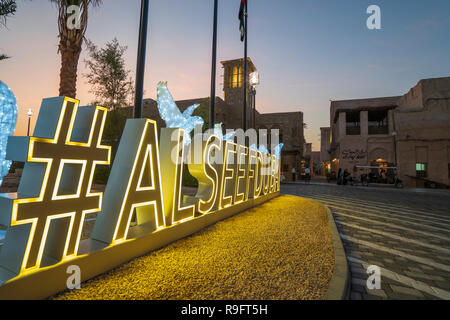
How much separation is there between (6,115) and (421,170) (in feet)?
100

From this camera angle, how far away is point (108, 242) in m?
2.57

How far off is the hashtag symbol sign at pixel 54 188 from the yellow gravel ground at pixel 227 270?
1.67ft

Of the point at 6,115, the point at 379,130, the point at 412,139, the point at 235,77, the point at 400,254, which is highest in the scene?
the point at 235,77

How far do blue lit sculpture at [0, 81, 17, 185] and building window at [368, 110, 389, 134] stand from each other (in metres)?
33.8

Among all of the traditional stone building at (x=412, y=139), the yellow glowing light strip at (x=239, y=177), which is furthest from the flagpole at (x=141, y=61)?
the traditional stone building at (x=412, y=139)

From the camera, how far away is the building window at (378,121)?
89.5ft

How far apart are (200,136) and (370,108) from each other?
31.6 metres

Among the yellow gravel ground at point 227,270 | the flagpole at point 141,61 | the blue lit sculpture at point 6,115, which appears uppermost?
the flagpole at point 141,61

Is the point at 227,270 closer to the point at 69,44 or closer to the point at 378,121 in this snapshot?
the point at 69,44

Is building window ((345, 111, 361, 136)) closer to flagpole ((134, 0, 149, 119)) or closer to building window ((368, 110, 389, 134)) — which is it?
building window ((368, 110, 389, 134))

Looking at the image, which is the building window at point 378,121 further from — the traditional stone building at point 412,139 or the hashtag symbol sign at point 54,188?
the hashtag symbol sign at point 54,188

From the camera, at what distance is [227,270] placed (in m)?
2.60

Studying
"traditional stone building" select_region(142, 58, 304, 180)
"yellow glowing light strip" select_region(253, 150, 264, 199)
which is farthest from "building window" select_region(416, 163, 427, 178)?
"yellow glowing light strip" select_region(253, 150, 264, 199)

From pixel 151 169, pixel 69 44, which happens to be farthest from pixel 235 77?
pixel 151 169
